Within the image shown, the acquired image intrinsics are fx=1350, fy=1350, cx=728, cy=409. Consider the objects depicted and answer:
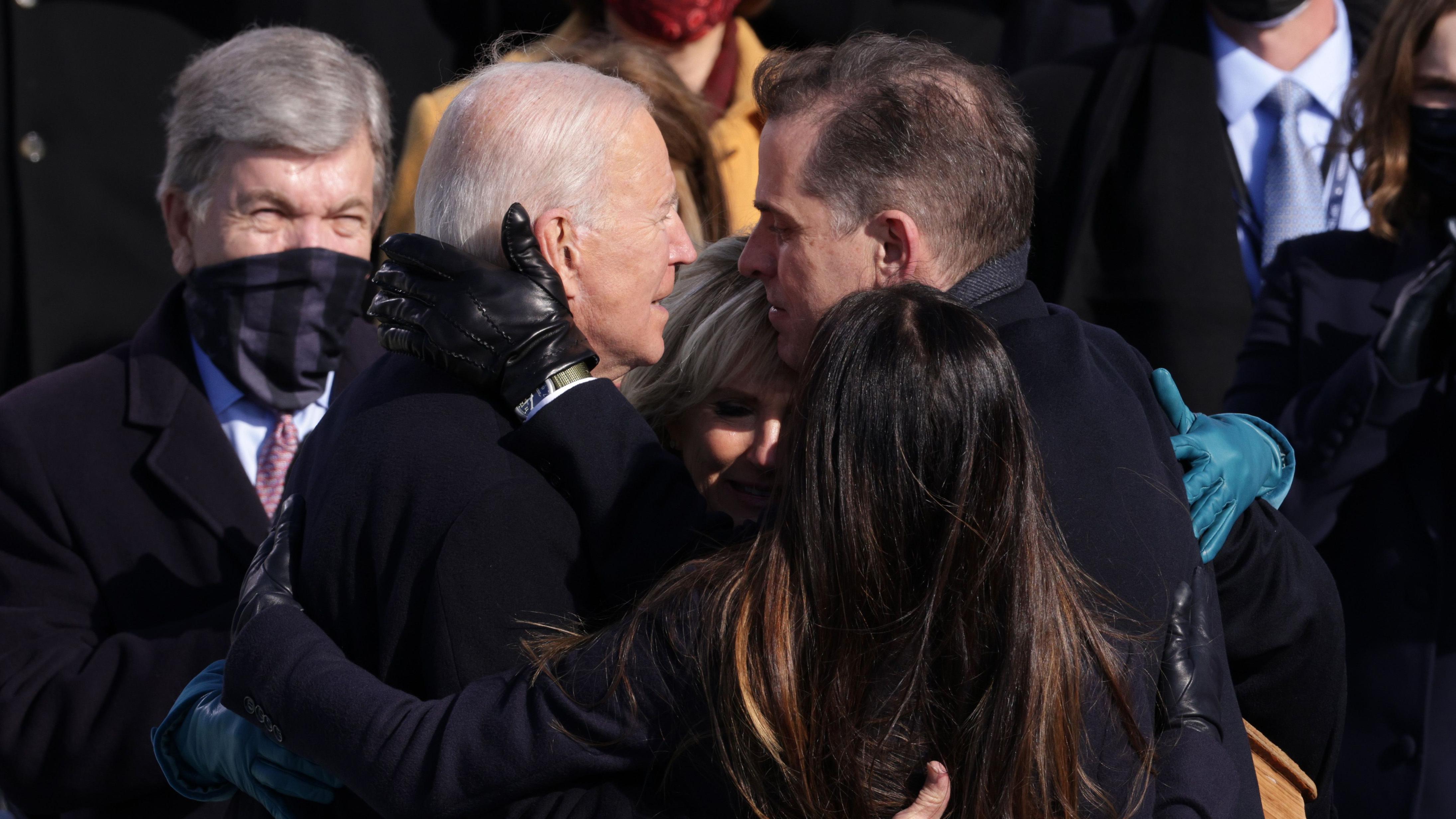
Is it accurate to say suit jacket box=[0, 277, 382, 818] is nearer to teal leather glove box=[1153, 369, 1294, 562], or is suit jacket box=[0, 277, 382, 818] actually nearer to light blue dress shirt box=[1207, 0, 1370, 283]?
teal leather glove box=[1153, 369, 1294, 562]

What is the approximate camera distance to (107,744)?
237 cm

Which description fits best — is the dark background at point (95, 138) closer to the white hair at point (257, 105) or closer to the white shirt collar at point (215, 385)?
the white hair at point (257, 105)

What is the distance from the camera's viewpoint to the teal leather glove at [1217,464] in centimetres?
213

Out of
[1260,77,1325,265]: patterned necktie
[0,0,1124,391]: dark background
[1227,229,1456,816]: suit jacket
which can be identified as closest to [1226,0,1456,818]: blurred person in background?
[1227,229,1456,816]: suit jacket

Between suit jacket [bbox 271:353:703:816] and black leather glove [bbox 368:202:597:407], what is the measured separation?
67mm

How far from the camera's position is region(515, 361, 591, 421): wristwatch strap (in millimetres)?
1906

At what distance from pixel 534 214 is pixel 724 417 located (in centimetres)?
78

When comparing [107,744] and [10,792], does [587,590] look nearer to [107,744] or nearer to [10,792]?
[107,744]

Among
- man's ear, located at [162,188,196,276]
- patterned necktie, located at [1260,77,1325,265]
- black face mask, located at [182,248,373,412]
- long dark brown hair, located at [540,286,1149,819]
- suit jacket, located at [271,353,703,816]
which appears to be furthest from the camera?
patterned necktie, located at [1260,77,1325,265]

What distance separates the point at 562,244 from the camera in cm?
205

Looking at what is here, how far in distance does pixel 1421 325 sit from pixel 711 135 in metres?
1.77

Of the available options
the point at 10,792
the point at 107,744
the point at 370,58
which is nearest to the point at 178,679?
the point at 107,744

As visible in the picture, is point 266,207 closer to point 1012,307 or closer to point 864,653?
point 1012,307

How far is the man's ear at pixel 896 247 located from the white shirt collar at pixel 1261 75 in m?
2.08
